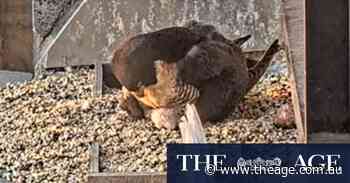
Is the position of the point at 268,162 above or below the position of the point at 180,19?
below

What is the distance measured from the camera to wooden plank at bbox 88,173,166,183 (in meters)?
3.30

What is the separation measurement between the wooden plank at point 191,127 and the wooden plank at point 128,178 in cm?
19

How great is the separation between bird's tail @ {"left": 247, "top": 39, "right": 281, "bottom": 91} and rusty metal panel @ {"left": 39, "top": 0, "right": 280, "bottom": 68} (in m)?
0.60

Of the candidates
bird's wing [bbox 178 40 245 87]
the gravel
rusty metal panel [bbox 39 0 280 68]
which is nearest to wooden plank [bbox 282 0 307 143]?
the gravel

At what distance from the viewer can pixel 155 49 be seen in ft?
12.9

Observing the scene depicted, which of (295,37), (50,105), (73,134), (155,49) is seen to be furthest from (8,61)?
(295,37)

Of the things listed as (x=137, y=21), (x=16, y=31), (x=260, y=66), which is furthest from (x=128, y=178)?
(x=16, y=31)

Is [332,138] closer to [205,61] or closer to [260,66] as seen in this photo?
[205,61]

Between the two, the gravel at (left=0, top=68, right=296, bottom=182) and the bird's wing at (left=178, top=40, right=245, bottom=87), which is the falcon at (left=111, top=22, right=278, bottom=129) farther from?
the gravel at (left=0, top=68, right=296, bottom=182)

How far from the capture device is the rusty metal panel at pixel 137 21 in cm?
537

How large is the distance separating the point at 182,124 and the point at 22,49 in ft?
8.18

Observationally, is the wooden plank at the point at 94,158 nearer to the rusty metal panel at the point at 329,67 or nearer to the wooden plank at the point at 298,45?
the wooden plank at the point at 298,45

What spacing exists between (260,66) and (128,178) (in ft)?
4.76

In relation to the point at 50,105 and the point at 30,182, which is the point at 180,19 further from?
the point at 30,182
